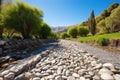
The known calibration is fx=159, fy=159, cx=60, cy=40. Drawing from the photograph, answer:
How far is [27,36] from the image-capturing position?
1161 inches

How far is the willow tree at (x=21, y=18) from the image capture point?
26.7 metres

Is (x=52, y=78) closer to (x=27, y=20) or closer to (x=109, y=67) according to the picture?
(x=109, y=67)

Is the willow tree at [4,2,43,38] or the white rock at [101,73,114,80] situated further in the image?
the willow tree at [4,2,43,38]

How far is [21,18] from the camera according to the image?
2725 centimetres

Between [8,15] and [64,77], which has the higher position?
[8,15]

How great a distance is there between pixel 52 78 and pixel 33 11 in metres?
25.7

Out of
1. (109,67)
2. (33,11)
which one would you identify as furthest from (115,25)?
(109,67)

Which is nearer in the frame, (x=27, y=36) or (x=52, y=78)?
(x=52, y=78)

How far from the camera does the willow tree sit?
87.5ft

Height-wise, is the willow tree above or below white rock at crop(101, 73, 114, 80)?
above

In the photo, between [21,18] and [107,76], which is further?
[21,18]

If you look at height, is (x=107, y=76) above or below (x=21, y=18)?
below

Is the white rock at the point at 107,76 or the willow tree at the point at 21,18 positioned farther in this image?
the willow tree at the point at 21,18

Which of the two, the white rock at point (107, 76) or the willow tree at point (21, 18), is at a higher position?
the willow tree at point (21, 18)
